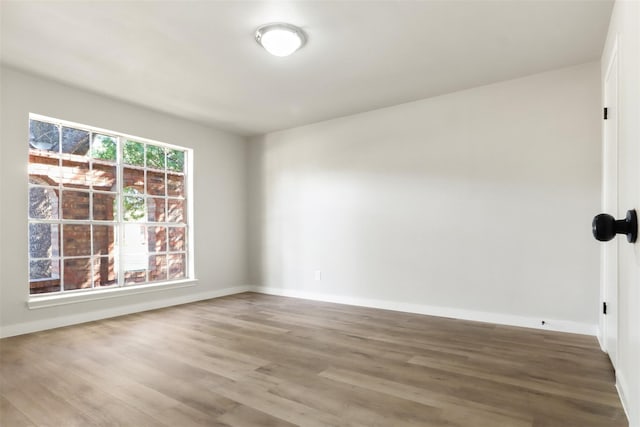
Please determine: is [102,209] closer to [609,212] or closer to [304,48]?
[304,48]

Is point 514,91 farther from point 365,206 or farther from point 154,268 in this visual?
point 154,268

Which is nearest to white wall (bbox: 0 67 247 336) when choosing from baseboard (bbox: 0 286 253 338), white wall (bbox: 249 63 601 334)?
baseboard (bbox: 0 286 253 338)

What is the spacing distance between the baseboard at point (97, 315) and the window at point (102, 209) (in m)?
0.31

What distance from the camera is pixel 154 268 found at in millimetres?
4910

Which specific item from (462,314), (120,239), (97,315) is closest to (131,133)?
(120,239)

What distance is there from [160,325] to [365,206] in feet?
9.55

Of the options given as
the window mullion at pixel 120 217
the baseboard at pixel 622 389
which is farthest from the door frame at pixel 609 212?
the window mullion at pixel 120 217

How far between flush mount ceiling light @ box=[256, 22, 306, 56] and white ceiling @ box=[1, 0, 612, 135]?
72mm

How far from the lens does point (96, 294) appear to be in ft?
13.5

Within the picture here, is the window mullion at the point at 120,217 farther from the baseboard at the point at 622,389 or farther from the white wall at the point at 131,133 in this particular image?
the baseboard at the point at 622,389

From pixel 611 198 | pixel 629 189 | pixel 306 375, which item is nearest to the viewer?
pixel 629 189

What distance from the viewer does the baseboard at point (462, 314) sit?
11.3 ft

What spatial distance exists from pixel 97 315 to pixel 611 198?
526 centimetres

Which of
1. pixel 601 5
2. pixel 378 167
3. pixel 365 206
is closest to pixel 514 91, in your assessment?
pixel 601 5
